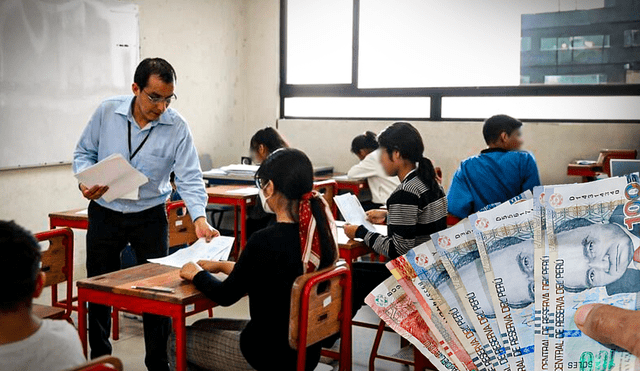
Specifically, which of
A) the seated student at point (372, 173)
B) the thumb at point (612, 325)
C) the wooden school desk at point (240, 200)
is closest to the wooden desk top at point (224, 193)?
the wooden school desk at point (240, 200)

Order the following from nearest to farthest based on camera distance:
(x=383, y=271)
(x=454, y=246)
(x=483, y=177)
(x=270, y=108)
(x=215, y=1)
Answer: (x=454, y=246)
(x=383, y=271)
(x=483, y=177)
(x=215, y=1)
(x=270, y=108)

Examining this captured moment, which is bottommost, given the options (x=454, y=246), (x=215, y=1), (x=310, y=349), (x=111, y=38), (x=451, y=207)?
(x=310, y=349)

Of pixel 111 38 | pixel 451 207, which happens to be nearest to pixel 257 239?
pixel 451 207

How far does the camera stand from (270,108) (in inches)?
269

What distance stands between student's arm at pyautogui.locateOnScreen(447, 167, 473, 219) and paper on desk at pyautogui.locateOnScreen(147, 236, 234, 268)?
62.4 inches

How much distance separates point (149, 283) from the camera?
2225 millimetres

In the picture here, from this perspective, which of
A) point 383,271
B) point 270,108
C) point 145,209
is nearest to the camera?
point 145,209

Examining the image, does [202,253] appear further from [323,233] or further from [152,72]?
[152,72]

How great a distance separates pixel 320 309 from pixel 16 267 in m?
1.06

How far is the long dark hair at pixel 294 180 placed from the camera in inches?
84.6

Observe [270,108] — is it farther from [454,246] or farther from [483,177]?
[454,246]

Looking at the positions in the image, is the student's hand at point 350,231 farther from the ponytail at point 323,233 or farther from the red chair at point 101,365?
the red chair at point 101,365

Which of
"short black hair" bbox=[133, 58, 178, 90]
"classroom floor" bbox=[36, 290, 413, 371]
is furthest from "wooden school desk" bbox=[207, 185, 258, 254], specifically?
"short black hair" bbox=[133, 58, 178, 90]

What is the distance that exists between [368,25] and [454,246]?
594cm
